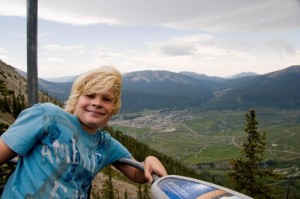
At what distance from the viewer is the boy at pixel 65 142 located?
3.17 m

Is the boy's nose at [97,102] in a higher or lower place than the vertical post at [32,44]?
lower

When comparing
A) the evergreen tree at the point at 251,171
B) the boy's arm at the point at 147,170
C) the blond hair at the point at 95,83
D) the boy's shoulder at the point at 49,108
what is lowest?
the evergreen tree at the point at 251,171

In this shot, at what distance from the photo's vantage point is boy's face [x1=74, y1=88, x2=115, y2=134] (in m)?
3.63

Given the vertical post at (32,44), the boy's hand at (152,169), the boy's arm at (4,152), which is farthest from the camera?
the vertical post at (32,44)

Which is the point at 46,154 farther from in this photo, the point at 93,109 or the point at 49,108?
the point at 93,109

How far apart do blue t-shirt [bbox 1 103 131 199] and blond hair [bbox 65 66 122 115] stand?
0.26 meters

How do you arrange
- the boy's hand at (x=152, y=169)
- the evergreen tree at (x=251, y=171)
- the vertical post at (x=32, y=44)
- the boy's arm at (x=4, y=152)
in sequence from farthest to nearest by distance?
the evergreen tree at (x=251, y=171) → the vertical post at (x=32, y=44) → the boy's hand at (x=152, y=169) → the boy's arm at (x=4, y=152)

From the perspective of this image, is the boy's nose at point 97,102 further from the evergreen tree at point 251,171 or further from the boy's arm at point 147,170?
the evergreen tree at point 251,171

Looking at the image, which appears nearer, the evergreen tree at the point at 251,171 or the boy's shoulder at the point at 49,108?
the boy's shoulder at the point at 49,108

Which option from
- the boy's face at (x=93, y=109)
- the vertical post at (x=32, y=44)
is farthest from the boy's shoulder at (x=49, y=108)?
the vertical post at (x=32, y=44)

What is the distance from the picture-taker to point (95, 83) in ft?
11.8

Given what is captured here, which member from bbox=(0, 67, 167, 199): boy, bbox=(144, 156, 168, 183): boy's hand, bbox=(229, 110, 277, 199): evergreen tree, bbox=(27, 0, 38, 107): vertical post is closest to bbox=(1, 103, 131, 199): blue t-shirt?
bbox=(0, 67, 167, 199): boy

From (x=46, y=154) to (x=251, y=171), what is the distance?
1282 inches

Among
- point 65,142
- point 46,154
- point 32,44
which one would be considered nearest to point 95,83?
point 65,142
